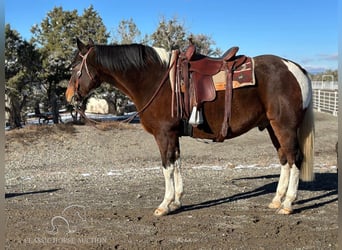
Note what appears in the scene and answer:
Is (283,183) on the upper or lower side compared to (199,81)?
lower

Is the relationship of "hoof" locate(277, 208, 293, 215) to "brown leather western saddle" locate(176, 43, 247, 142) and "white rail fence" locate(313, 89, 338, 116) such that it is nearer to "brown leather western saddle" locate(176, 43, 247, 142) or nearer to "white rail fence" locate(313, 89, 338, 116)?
"brown leather western saddle" locate(176, 43, 247, 142)

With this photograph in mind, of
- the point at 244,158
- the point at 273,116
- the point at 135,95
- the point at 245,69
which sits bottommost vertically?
the point at 244,158

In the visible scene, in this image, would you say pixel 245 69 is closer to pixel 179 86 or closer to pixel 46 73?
pixel 179 86

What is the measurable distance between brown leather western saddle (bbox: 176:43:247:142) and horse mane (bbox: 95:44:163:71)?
1.19 ft

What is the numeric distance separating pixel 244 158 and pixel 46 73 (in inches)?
391

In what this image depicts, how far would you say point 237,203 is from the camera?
16.9 ft

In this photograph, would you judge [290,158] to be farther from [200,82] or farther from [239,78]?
[200,82]

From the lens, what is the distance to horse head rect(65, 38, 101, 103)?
4699 millimetres

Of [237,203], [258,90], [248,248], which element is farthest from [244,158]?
[248,248]

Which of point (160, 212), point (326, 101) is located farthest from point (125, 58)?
point (326, 101)

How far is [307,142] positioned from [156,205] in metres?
2.15

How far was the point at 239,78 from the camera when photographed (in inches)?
179

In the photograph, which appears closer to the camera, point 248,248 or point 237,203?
point 248,248

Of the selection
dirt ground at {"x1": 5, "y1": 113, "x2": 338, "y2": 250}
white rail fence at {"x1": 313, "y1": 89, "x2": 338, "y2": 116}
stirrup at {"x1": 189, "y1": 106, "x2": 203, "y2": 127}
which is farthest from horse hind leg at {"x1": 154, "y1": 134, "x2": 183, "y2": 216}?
white rail fence at {"x1": 313, "y1": 89, "x2": 338, "y2": 116}
